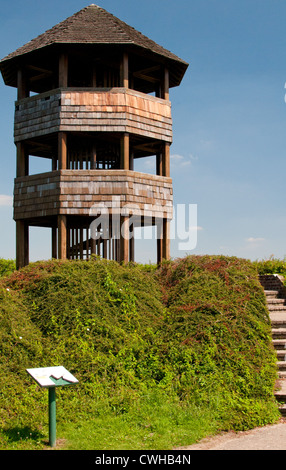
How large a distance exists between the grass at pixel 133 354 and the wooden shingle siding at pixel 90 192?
3.41 meters

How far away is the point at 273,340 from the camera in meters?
10.8

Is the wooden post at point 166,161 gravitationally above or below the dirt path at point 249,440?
above

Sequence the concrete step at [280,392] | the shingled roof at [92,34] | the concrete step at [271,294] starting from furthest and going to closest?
the shingled roof at [92,34] < the concrete step at [271,294] < the concrete step at [280,392]

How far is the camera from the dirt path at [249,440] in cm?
665

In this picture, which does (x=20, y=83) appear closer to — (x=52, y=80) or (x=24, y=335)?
(x=52, y=80)

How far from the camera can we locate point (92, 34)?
16531 mm

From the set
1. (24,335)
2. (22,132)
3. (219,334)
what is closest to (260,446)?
(219,334)

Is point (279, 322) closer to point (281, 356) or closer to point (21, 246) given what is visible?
point (281, 356)

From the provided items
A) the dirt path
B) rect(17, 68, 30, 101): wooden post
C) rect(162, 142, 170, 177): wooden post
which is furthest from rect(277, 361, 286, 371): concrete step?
rect(17, 68, 30, 101): wooden post

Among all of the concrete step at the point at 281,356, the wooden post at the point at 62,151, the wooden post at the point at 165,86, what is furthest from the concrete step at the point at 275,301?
the wooden post at the point at 165,86

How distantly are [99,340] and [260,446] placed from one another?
150 inches

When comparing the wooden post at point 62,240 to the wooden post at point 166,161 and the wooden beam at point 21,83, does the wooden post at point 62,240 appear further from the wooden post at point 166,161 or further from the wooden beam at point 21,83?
the wooden beam at point 21,83

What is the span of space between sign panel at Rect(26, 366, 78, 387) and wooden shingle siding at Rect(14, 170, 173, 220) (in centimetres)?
933

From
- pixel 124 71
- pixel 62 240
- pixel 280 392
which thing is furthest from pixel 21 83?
pixel 280 392
